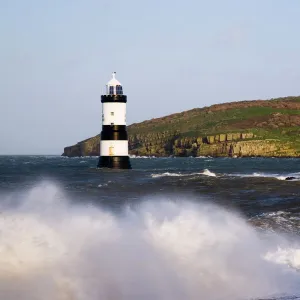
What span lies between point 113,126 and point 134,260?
35.7 metres

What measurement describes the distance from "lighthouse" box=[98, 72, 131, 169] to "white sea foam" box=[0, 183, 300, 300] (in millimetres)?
30203

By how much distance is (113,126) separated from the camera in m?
51.0

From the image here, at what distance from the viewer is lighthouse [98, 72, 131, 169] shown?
167 feet

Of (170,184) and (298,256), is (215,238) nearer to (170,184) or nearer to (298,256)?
(298,256)

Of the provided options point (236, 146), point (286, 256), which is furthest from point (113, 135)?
point (236, 146)

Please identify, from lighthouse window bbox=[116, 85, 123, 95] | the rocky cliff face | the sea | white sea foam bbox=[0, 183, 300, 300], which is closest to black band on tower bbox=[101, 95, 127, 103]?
lighthouse window bbox=[116, 85, 123, 95]

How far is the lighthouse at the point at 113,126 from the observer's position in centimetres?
5094

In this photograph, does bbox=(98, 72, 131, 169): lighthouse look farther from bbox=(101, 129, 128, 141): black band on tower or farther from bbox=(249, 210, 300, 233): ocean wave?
bbox=(249, 210, 300, 233): ocean wave

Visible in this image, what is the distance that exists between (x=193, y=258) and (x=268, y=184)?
96.4ft

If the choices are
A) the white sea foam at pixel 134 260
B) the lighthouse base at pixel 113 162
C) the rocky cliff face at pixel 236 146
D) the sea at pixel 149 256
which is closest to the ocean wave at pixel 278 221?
the sea at pixel 149 256

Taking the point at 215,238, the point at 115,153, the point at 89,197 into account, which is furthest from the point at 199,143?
the point at 215,238

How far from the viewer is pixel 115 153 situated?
5147 centimetres

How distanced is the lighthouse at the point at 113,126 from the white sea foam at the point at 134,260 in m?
30.2

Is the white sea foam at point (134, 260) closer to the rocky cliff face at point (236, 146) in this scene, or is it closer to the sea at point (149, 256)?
the sea at point (149, 256)
